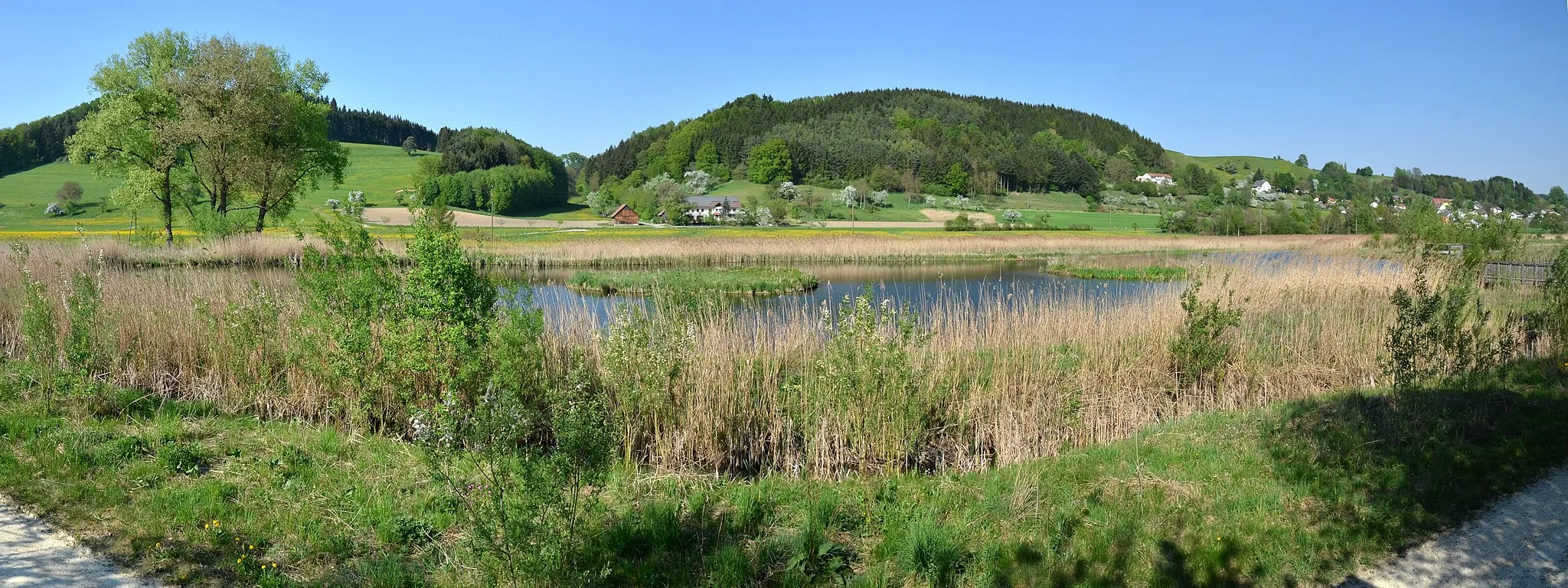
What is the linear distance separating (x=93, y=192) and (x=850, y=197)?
70741 millimetres

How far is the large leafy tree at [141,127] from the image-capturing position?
96.7 ft

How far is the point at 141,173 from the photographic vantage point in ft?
97.7

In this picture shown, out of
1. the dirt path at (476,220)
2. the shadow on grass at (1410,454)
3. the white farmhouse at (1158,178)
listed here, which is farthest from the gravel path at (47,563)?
the white farmhouse at (1158,178)

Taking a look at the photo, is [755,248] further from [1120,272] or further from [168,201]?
[168,201]

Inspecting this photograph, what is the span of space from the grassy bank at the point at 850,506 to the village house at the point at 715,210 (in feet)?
237

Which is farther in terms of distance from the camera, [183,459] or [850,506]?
[183,459]

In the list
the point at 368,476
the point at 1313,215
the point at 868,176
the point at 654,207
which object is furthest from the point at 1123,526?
→ the point at 868,176

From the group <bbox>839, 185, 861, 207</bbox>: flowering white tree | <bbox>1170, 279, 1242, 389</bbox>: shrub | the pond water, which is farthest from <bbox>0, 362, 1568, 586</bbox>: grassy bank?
<bbox>839, 185, 861, 207</bbox>: flowering white tree

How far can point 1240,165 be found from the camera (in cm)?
16275

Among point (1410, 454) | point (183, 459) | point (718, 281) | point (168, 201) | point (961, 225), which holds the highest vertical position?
point (168, 201)

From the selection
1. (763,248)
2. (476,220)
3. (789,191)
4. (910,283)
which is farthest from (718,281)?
(789,191)

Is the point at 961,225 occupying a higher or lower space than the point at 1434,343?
higher

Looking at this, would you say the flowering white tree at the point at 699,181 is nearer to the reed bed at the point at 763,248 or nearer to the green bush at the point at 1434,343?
the reed bed at the point at 763,248

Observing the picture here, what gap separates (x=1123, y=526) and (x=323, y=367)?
7.58 m
